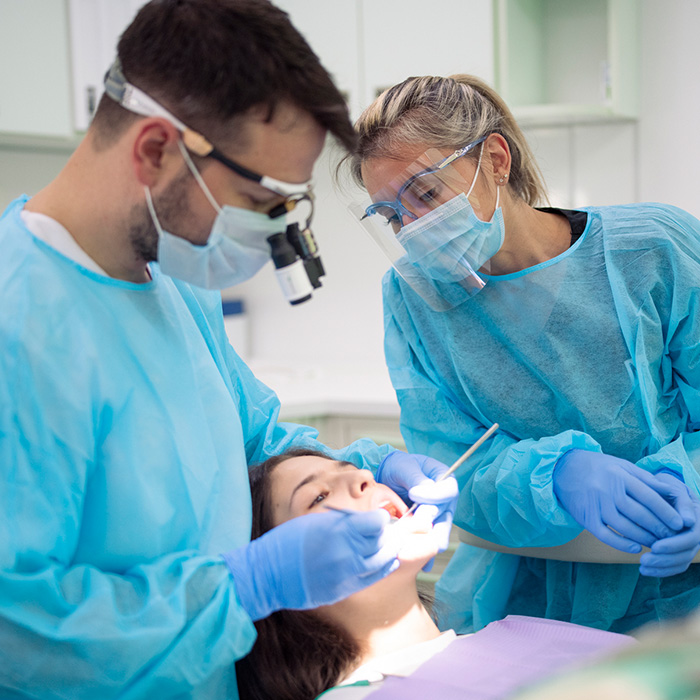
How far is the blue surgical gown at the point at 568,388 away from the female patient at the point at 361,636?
0.20 m

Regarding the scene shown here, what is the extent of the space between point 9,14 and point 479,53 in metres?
1.62

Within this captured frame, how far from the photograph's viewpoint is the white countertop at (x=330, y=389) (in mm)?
2715

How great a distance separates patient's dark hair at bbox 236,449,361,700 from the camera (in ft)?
4.26

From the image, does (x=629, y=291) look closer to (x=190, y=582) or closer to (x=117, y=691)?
(x=190, y=582)

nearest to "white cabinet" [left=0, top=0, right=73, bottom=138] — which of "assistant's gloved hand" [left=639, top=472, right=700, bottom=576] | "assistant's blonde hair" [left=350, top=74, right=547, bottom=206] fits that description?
"assistant's blonde hair" [left=350, top=74, right=547, bottom=206]

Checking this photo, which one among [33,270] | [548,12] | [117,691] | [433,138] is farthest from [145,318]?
[548,12]

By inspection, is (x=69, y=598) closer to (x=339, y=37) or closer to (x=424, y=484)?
(x=424, y=484)

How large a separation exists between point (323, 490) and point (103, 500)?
0.46 meters

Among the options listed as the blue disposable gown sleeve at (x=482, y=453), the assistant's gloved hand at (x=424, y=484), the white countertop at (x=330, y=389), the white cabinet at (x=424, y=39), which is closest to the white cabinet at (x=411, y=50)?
the white cabinet at (x=424, y=39)

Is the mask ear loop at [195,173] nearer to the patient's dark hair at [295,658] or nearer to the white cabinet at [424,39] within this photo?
the patient's dark hair at [295,658]

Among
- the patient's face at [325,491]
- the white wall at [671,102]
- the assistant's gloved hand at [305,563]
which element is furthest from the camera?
the white wall at [671,102]

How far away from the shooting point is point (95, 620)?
928 millimetres

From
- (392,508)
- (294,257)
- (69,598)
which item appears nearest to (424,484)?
(392,508)

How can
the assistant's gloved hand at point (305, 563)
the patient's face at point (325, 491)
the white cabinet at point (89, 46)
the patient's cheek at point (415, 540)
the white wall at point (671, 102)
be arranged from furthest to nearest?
the white cabinet at point (89, 46), the white wall at point (671, 102), the patient's face at point (325, 491), the patient's cheek at point (415, 540), the assistant's gloved hand at point (305, 563)
